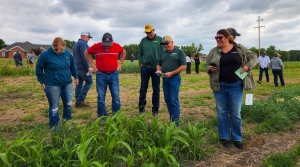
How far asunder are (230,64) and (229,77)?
0.19 meters

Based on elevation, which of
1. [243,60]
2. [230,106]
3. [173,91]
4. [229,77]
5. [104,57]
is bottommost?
[230,106]

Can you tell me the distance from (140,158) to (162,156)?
0.94ft

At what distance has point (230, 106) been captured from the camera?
12.6ft

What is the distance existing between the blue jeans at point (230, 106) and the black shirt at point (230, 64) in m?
0.09

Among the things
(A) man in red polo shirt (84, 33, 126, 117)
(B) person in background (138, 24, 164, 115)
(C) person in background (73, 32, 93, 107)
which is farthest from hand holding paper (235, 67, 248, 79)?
(C) person in background (73, 32, 93, 107)

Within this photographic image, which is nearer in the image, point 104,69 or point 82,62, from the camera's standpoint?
point 104,69

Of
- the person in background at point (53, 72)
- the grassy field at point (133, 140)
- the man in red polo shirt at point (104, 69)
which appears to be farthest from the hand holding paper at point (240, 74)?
the person in background at point (53, 72)

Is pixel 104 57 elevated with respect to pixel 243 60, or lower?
elevated

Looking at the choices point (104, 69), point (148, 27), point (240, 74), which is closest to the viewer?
point (240, 74)

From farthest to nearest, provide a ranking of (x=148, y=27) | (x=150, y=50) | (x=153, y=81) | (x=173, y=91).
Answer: (x=153, y=81), (x=150, y=50), (x=148, y=27), (x=173, y=91)

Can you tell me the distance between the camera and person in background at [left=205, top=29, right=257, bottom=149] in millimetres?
3669

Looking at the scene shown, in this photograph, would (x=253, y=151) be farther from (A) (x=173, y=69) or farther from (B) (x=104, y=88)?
(B) (x=104, y=88)

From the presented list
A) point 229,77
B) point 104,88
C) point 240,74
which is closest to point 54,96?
point 104,88

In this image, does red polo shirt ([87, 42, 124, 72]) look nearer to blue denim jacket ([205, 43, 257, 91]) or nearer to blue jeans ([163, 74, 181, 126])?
blue jeans ([163, 74, 181, 126])
